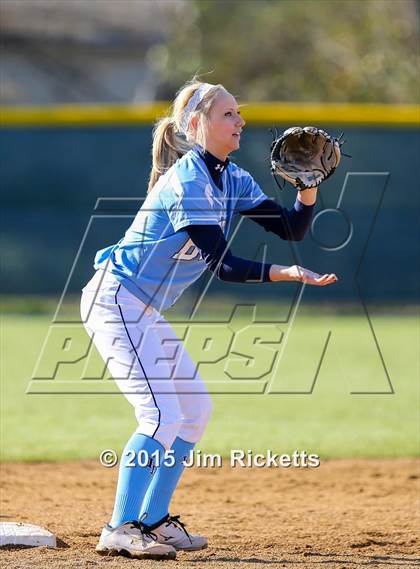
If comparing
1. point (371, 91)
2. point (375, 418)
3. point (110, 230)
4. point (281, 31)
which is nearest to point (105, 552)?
point (375, 418)

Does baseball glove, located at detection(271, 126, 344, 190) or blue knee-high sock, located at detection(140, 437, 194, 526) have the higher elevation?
baseball glove, located at detection(271, 126, 344, 190)

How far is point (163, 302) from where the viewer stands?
4004 mm

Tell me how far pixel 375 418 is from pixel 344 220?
483 cm

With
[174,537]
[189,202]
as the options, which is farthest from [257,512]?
[189,202]

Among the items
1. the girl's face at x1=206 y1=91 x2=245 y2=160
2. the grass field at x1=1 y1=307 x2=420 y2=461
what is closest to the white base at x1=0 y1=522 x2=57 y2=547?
the girl's face at x1=206 y1=91 x2=245 y2=160

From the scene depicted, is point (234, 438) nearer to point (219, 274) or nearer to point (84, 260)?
point (219, 274)

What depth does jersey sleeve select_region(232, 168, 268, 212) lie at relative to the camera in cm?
418

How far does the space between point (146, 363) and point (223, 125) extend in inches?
37.0

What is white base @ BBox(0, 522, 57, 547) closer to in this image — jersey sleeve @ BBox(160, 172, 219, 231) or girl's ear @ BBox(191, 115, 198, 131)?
jersey sleeve @ BBox(160, 172, 219, 231)

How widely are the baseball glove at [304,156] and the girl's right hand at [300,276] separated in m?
0.60

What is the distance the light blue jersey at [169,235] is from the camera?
383cm

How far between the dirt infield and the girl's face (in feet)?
5.08

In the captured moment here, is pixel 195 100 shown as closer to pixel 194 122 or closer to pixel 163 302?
pixel 194 122

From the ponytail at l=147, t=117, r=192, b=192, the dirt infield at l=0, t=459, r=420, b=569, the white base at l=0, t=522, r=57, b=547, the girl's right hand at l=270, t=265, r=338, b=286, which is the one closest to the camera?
the girl's right hand at l=270, t=265, r=338, b=286
